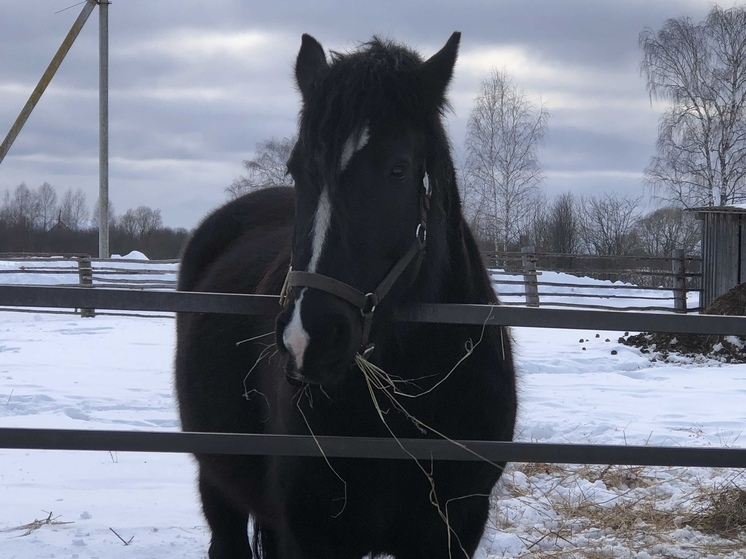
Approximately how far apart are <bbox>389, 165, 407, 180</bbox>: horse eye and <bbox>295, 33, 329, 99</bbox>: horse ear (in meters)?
0.61

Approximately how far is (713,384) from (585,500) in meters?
4.66

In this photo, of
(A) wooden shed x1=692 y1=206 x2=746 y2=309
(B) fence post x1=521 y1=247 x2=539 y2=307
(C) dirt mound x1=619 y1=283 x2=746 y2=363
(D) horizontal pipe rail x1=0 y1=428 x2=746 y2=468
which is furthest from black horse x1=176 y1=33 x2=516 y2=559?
(A) wooden shed x1=692 y1=206 x2=746 y2=309

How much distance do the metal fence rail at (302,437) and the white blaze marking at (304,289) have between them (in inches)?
Answer: 12.3

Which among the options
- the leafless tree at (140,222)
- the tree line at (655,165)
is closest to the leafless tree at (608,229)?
the tree line at (655,165)

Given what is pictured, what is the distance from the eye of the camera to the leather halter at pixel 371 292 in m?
2.08

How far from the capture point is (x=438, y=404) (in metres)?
2.52

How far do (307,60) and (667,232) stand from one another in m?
34.7

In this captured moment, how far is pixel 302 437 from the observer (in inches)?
91.4

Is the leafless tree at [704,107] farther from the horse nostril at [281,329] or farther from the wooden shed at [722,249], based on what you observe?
the horse nostril at [281,329]

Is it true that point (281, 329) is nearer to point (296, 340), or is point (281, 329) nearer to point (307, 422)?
point (296, 340)

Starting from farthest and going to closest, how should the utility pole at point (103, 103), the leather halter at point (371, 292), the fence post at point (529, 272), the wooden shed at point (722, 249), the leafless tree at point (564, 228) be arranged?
the leafless tree at point (564, 228), the fence post at point (529, 272), the wooden shed at point (722, 249), the utility pole at point (103, 103), the leather halter at point (371, 292)

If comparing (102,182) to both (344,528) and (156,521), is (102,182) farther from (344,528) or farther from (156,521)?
(344,528)

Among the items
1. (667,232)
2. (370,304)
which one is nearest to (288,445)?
(370,304)

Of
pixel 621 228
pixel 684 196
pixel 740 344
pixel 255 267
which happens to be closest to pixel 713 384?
pixel 740 344
